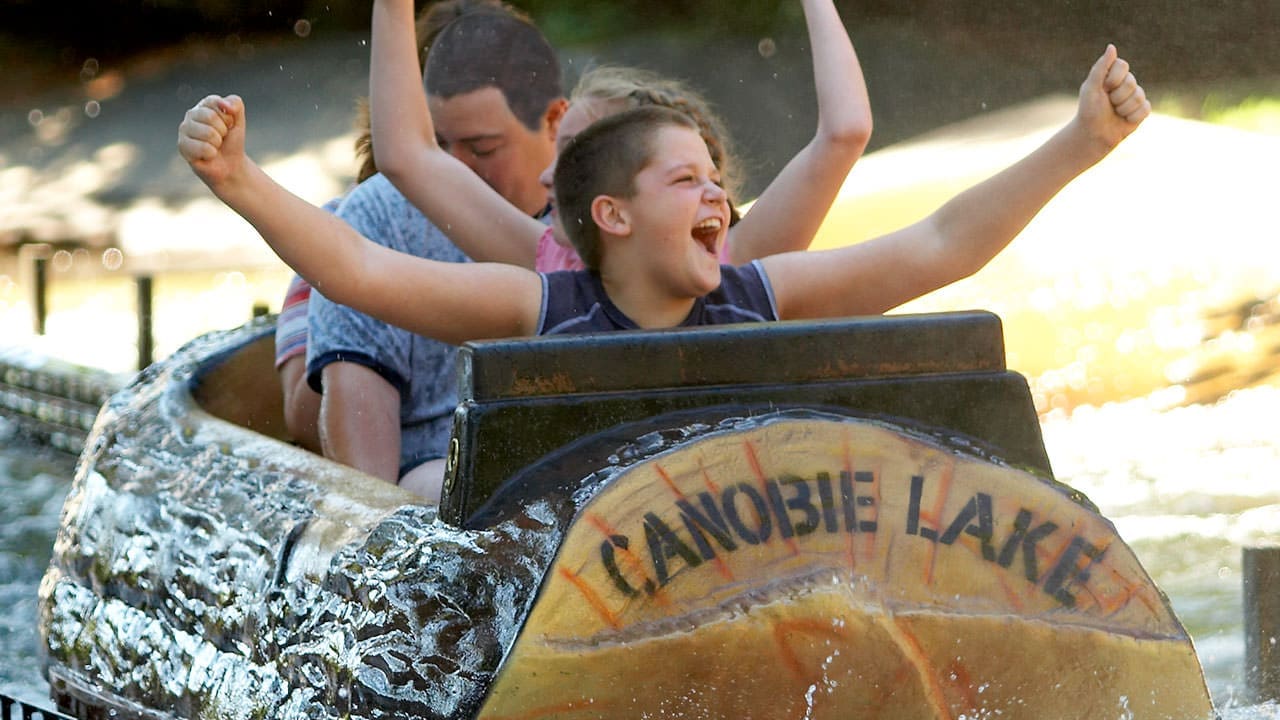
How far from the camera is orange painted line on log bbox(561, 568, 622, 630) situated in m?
1.56

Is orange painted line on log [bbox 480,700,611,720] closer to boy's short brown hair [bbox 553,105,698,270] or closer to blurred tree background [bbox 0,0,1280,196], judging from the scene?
boy's short brown hair [bbox 553,105,698,270]

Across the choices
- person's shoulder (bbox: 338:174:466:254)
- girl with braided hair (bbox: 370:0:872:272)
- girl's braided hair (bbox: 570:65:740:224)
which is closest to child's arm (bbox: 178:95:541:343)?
girl with braided hair (bbox: 370:0:872:272)

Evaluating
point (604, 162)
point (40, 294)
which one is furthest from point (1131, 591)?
point (40, 294)

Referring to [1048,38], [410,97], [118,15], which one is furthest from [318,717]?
[118,15]

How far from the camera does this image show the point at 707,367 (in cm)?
175

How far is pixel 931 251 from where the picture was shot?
2217 millimetres

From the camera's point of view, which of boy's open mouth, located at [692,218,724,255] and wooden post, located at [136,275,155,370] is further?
wooden post, located at [136,275,155,370]

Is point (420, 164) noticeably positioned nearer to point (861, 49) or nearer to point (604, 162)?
point (604, 162)

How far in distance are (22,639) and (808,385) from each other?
2397mm

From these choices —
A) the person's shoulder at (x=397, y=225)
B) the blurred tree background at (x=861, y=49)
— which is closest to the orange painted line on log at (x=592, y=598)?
the person's shoulder at (x=397, y=225)

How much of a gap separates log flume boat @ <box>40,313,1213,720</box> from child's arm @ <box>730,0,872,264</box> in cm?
64

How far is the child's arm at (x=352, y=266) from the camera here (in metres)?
1.86

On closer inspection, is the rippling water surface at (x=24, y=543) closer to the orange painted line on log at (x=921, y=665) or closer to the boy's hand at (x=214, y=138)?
the boy's hand at (x=214, y=138)

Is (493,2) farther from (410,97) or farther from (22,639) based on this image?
(22,639)
